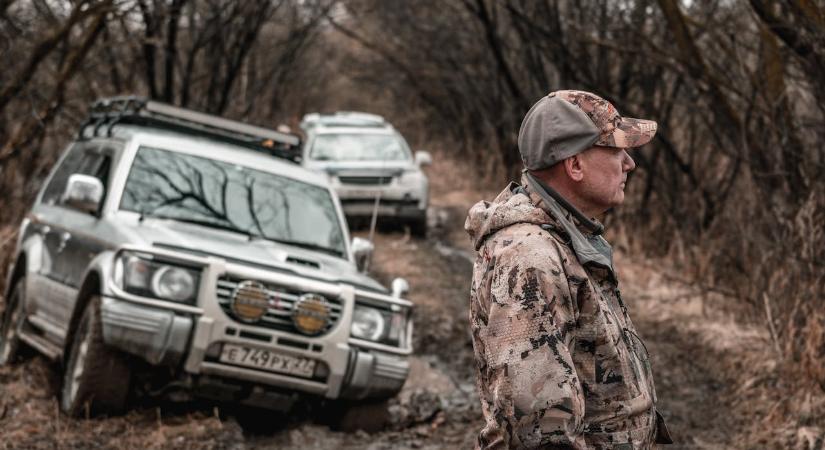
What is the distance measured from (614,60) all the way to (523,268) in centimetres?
1325

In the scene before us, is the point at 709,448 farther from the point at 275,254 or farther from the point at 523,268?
the point at 523,268

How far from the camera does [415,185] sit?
1698 cm

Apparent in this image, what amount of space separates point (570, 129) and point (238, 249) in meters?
4.37

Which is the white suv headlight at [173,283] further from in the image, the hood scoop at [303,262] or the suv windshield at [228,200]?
the suv windshield at [228,200]

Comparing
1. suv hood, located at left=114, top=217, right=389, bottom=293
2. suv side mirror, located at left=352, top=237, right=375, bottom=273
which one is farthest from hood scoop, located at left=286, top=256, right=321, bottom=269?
suv side mirror, located at left=352, top=237, right=375, bottom=273

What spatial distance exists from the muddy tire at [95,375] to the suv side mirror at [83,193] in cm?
59

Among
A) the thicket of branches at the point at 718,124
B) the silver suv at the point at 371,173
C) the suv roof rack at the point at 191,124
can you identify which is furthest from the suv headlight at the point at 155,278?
the silver suv at the point at 371,173

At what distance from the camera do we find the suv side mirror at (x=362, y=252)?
7730 millimetres

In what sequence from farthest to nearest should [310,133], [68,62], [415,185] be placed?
[310,133]
[415,185]
[68,62]

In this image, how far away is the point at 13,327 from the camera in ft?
27.8

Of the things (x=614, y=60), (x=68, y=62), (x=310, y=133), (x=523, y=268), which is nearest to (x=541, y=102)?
(x=523, y=268)

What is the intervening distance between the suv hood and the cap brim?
4.08 metres

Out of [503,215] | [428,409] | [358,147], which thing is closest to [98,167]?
[428,409]

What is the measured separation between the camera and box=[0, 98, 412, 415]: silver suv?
645 centimetres
